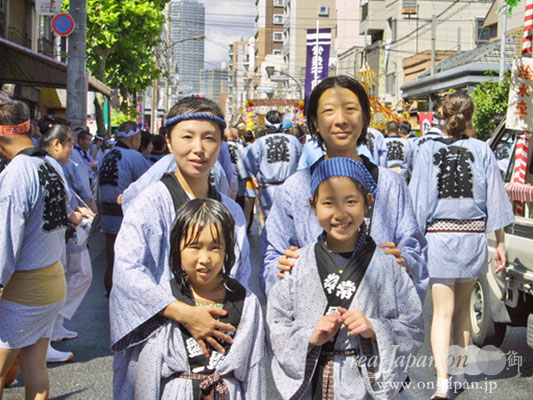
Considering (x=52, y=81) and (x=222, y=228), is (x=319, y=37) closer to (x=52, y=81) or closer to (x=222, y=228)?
(x=52, y=81)

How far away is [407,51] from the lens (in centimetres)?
4106

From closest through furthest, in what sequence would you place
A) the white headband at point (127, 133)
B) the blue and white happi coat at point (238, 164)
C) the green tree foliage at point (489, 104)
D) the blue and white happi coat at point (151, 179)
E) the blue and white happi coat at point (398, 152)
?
the blue and white happi coat at point (151, 179)
the white headband at point (127, 133)
the blue and white happi coat at point (398, 152)
the blue and white happi coat at point (238, 164)
the green tree foliage at point (489, 104)

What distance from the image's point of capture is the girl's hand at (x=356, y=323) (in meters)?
2.70

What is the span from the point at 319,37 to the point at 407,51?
2294 cm

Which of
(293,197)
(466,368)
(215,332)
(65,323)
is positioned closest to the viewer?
(215,332)

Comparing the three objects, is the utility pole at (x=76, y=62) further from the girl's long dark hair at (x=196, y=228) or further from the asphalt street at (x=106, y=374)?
the girl's long dark hair at (x=196, y=228)

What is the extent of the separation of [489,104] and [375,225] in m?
14.8

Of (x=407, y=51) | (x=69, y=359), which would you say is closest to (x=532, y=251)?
(x=69, y=359)

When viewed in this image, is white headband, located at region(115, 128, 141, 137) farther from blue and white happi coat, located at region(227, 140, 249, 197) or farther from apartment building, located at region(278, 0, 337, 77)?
apartment building, located at region(278, 0, 337, 77)

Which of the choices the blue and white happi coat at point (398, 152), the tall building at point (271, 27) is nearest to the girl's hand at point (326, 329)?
the blue and white happi coat at point (398, 152)

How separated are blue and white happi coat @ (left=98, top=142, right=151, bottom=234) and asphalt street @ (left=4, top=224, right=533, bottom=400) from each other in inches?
48.4

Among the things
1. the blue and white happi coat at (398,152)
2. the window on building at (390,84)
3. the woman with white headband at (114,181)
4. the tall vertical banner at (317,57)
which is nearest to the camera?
the woman with white headband at (114,181)

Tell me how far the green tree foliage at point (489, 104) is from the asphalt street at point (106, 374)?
10.4 meters

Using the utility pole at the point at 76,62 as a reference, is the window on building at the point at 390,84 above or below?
above
